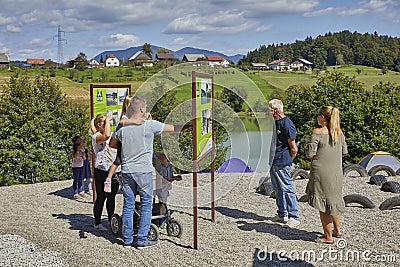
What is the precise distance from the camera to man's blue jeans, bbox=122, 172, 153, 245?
18.9 feet

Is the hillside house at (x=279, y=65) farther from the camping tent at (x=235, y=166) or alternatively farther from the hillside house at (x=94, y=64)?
the camping tent at (x=235, y=166)

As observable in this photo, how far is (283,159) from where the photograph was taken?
6.76 meters

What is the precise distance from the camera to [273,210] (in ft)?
25.9

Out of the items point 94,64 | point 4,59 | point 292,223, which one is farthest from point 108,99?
point 4,59

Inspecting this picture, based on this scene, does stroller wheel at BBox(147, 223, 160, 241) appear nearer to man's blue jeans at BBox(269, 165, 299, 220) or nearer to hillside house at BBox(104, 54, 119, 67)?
man's blue jeans at BBox(269, 165, 299, 220)

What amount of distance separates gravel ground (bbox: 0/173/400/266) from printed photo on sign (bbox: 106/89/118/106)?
1.89m

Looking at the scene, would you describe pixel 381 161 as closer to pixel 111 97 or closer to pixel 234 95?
pixel 234 95

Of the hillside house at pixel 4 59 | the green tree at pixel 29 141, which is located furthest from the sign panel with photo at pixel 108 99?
the hillside house at pixel 4 59

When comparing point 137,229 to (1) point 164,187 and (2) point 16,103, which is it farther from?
(2) point 16,103

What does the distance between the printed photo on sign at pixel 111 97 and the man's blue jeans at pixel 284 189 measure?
3199mm

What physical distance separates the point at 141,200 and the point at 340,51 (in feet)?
242

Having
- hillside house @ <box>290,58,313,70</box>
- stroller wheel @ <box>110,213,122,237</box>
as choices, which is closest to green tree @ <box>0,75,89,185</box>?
stroller wheel @ <box>110,213,122,237</box>

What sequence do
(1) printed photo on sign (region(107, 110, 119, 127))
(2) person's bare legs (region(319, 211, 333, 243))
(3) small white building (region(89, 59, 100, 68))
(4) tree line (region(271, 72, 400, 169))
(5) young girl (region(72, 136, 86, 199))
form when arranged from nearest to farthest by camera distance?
(2) person's bare legs (region(319, 211, 333, 243)) < (1) printed photo on sign (region(107, 110, 119, 127)) < (5) young girl (region(72, 136, 86, 199)) < (4) tree line (region(271, 72, 400, 169)) < (3) small white building (region(89, 59, 100, 68))

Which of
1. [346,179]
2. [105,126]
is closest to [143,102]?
[105,126]
